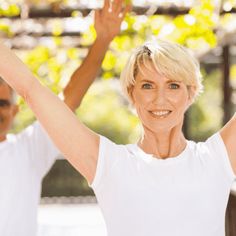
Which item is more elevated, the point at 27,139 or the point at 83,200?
the point at 27,139

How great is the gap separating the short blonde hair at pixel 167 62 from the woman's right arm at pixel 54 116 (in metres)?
0.27

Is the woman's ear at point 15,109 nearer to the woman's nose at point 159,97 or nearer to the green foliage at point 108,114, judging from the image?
the woman's nose at point 159,97

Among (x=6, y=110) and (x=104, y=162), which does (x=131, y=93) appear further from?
(x=6, y=110)

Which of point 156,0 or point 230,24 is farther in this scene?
point 230,24

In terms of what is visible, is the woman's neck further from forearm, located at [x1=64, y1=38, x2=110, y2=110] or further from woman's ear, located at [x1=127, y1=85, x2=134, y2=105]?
forearm, located at [x1=64, y1=38, x2=110, y2=110]

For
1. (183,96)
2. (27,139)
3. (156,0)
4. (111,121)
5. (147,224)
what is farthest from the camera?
(111,121)

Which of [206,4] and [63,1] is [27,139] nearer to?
[206,4]

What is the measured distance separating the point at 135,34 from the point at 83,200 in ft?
27.5

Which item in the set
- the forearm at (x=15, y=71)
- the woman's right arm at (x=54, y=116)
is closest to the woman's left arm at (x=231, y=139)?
the woman's right arm at (x=54, y=116)

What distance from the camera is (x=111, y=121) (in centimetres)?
1516

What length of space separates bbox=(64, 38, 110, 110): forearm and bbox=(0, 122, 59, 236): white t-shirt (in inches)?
7.4

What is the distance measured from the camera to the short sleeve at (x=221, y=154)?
86.4 inches

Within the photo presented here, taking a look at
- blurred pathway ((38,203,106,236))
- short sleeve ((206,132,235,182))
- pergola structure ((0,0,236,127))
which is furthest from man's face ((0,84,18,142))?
blurred pathway ((38,203,106,236))

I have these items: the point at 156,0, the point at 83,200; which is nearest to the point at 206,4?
the point at 156,0
